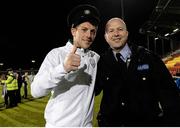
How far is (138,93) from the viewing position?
2.77 m

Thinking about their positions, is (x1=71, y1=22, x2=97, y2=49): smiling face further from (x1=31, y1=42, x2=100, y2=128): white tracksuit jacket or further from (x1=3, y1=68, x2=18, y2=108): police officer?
(x1=3, y1=68, x2=18, y2=108): police officer

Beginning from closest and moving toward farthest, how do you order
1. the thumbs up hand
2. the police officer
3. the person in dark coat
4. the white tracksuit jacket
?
1. the thumbs up hand
2. the white tracksuit jacket
3. the person in dark coat
4. the police officer

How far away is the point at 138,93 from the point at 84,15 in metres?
0.83

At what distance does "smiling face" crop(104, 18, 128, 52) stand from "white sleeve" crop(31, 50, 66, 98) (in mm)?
742

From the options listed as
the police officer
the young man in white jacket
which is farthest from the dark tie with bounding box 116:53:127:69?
the police officer

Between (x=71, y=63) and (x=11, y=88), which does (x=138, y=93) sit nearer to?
(x=71, y=63)

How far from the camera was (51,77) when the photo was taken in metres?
2.22

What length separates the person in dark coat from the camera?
2783 millimetres

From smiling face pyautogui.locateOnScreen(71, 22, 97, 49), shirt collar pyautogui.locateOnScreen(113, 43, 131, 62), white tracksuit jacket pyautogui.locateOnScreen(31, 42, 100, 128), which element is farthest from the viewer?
shirt collar pyautogui.locateOnScreen(113, 43, 131, 62)

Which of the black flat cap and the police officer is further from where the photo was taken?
the police officer

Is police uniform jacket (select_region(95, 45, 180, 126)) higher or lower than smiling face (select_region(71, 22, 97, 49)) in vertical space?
lower

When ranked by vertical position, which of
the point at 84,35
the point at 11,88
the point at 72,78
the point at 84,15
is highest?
the point at 84,15

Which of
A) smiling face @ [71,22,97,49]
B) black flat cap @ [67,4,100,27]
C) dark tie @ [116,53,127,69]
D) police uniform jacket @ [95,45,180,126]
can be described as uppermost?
black flat cap @ [67,4,100,27]

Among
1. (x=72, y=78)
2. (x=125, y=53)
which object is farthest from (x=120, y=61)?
(x=72, y=78)
